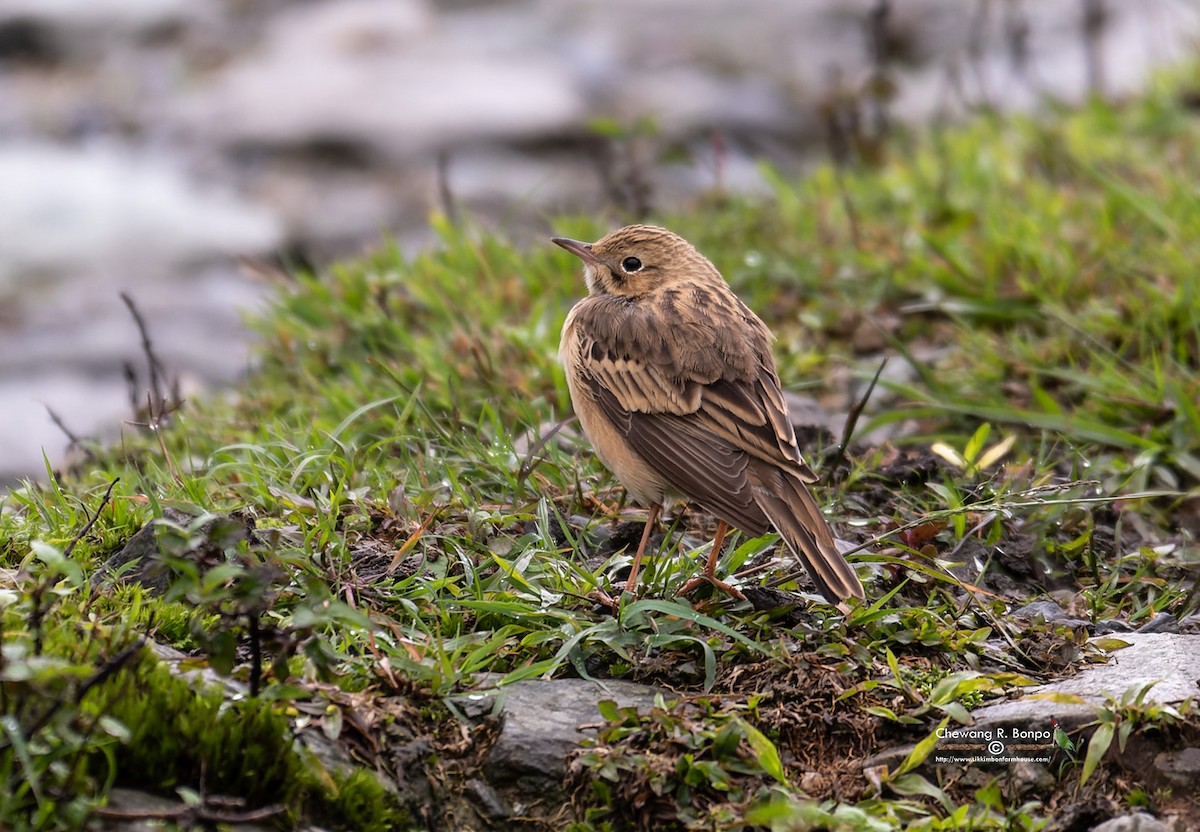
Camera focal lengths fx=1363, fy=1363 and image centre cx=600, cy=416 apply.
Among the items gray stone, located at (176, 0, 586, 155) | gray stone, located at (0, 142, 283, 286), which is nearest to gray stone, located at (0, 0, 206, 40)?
gray stone, located at (176, 0, 586, 155)

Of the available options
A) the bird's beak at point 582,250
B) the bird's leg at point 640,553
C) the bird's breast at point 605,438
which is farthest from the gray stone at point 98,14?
the bird's leg at point 640,553

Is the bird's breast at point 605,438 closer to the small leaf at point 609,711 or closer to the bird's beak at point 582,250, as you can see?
the bird's beak at point 582,250

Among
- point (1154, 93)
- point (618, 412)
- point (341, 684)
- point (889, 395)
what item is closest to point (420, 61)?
point (1154, 93)

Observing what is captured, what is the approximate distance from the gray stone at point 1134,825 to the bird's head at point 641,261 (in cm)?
A: 297

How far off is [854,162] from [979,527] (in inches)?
211

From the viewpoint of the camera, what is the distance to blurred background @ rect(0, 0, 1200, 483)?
9.77 metres

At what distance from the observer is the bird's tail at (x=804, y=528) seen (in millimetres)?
4527

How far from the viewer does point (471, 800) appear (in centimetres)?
405

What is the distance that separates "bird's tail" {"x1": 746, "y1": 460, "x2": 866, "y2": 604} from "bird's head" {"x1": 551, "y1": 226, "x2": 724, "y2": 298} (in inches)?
51.5

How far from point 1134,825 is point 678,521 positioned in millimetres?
2090

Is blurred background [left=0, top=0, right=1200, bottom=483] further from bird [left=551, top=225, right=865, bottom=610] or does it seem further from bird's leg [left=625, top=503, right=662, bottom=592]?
bird's leg [left=625, top=503, right=662, bottom=592]

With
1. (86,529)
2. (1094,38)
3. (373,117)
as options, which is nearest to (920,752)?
(86,529)

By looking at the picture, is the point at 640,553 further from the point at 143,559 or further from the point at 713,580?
the point at 143,559

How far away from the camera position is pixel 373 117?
45.7ft
